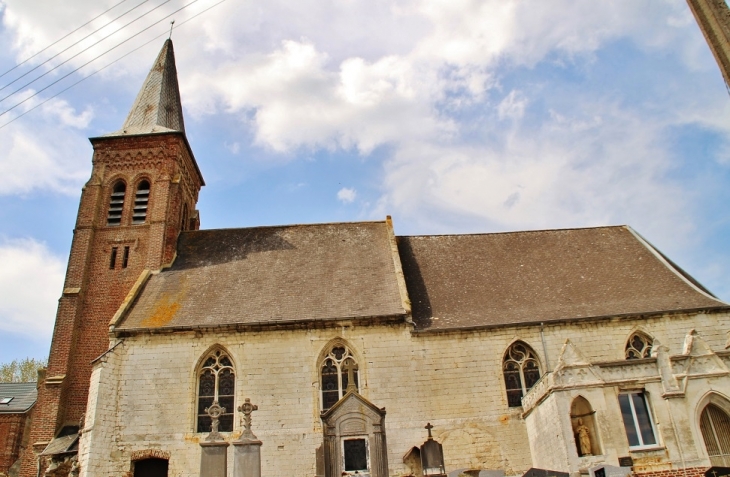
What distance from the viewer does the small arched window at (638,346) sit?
1770cm

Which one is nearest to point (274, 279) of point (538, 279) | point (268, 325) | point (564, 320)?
point (268, 325)

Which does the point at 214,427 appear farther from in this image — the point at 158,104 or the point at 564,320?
the point at 158,104

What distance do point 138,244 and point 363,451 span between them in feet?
41.7

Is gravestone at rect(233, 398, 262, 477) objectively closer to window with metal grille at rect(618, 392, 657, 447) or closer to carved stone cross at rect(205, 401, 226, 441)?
carved stone cross at rect(205, 401, 226, 441)

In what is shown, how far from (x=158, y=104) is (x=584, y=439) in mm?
22282

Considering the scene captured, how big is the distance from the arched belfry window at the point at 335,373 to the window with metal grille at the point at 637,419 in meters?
7.42

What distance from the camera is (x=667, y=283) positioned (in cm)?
1953

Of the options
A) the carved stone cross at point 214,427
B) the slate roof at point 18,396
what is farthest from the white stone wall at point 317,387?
the slate roof at point 18,396

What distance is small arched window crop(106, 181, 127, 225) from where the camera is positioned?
2320cm

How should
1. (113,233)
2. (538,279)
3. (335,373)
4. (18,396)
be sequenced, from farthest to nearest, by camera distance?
(18,396) → (113,233) → (538,279) → (335,373)

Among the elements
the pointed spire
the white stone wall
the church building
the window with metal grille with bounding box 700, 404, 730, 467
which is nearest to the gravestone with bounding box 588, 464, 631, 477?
the church building

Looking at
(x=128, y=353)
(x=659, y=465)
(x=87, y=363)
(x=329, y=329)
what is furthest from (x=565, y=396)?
(x=87, y=363)

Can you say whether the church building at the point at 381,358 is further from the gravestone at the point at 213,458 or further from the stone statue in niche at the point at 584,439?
the gravestone at the point at 213,458

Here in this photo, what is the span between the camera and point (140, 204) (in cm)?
2358
